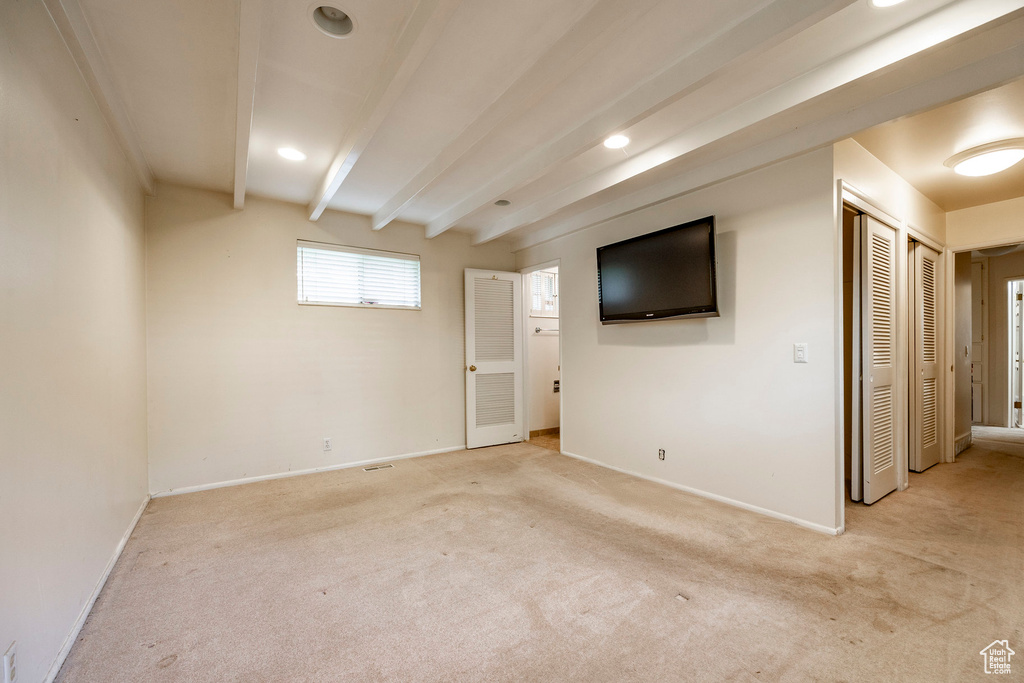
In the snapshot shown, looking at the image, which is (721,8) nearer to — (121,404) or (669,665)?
(669,665)

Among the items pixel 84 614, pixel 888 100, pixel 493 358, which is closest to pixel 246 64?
pixel 84 614

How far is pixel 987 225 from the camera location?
12.7 ft

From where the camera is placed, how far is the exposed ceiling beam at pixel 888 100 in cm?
186

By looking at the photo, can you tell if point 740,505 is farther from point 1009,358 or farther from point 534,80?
point 1009,358

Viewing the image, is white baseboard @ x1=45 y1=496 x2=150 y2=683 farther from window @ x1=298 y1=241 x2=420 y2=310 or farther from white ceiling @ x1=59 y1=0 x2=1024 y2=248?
white ceiling @ x1=59 y1=0 x2=1024 y2=248

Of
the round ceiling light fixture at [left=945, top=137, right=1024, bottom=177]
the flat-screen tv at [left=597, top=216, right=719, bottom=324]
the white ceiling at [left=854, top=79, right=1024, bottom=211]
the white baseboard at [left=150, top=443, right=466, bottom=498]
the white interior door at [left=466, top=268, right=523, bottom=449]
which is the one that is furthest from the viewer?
the white interior door at [left=466, top=268, right=523, bottom=449]

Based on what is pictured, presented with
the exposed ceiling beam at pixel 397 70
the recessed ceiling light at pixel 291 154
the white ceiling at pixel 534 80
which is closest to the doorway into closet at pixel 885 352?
the white ceiling at pixel 534 80

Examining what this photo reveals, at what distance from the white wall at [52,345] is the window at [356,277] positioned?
5.34 feet

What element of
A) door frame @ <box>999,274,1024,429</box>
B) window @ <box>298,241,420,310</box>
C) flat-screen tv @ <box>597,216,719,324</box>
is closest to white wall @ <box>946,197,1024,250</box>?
door frame @ <box>999,274,1024,429</box>

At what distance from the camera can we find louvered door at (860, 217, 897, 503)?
296cm

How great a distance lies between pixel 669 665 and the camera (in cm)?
151

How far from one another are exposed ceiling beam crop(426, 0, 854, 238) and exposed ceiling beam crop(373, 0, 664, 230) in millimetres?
352
